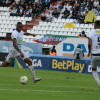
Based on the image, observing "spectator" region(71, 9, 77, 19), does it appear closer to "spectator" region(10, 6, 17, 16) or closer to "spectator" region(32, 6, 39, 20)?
"spectator" region(32, 6, 39, 20)

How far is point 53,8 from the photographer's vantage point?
4066 centimetres

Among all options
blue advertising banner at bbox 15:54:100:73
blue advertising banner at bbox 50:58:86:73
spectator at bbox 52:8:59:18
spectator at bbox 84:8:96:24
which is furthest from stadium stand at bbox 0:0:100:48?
blue advertising banner at bbox 50:58:86:73

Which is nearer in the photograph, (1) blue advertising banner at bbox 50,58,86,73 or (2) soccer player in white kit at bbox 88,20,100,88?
(2) soccer player in white kit at bbox 88,20,100,88

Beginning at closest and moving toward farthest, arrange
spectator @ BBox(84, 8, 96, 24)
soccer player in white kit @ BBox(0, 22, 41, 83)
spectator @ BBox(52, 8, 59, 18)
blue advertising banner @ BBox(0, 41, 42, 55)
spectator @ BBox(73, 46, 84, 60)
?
1. soccer player in white kit @ BBox(0, 22, 41, 83)
2. spectator @ BBox(73, 46, 84, 60)
3. blue advertising banner @ BBox(0, 41, 42, 55)
4. spectator @ BBox(84, 8, 96, 24)
5. spectator @ BBox(52, 8, 59, 18)

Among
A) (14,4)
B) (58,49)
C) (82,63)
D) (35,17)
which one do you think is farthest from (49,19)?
(82,63)

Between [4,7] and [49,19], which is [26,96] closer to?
[49,19]

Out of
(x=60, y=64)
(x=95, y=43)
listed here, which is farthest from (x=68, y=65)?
(x=95, y=43)

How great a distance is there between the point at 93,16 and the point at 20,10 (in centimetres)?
943

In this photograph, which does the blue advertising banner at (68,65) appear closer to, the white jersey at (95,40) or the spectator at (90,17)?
the spectator at (90,17)

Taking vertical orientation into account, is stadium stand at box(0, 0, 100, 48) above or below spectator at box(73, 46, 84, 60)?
above

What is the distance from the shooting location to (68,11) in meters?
39.0

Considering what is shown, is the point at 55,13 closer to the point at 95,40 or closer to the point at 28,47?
the point at 28,47

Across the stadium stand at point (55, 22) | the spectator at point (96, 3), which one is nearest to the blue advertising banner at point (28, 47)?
the stadium stand at point (55, 22)

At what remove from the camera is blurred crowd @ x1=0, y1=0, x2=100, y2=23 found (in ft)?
125
